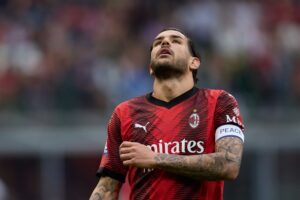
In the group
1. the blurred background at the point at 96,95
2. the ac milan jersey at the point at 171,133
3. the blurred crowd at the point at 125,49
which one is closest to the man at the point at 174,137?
the ac milan jersey at the point at 171,133

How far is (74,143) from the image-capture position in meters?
15.9

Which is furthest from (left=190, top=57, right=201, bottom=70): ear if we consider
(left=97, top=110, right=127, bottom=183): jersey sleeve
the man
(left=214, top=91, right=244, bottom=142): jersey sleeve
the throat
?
(left=97, top=110, right=127, bottom=183): jersey sleeve

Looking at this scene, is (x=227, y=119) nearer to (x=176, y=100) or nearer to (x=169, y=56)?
(x=176, y=100)

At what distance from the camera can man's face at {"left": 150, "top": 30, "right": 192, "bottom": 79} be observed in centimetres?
755

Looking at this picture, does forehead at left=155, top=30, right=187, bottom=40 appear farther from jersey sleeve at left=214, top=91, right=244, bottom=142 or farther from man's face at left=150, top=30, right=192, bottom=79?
jersey sleeve at left=214, top=91, right=244, bottom=142

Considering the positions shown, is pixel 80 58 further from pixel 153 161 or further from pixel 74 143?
pixel 153 161

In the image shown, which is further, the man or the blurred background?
the blurred background

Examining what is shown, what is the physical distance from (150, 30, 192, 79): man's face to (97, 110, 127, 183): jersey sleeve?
0.45m

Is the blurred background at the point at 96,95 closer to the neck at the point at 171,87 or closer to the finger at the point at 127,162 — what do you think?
the neck at the point at 171,87

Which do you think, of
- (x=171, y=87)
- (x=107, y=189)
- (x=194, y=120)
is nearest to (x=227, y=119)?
(x=194, y=120)

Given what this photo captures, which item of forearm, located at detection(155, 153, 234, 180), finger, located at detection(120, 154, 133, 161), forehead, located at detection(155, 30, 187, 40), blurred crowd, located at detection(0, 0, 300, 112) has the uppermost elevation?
blurred crowd, located at detection(0, 0, 300, 112)

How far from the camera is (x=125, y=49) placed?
16531 mm

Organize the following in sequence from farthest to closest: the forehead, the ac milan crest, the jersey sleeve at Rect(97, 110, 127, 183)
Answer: the forehead → the jersey sleeve at Rect(97, 110, 127, 183) → the ac milan crest

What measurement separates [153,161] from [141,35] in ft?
33.7
